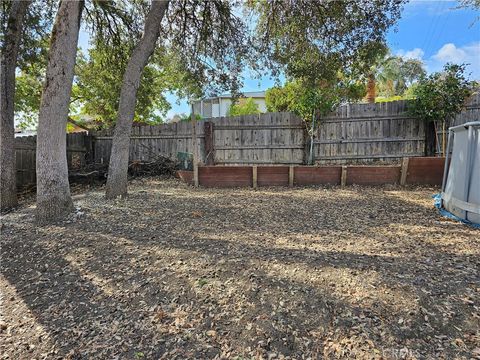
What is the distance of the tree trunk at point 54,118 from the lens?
150 inches

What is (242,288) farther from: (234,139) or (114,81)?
(114,81)

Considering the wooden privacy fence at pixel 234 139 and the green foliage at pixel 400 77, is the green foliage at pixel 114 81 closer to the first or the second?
the wooden privacy fence at pixel 234 139

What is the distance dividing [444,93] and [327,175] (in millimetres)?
3693

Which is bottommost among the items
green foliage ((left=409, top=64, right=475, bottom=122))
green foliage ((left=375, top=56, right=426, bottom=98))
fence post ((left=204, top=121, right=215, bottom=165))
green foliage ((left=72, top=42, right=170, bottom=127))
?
fence post ((left=204, top=121, right=215, bottom=165))

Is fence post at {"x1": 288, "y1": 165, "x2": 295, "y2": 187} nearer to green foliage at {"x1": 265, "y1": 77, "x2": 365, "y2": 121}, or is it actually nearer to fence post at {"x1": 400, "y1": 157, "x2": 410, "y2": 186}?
fence post at {"x1": 400, "y1": 157, "x2": 410, "y2": 186}

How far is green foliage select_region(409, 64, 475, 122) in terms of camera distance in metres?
6.84

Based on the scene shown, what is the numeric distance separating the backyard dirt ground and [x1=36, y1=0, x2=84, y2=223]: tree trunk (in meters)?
0.35

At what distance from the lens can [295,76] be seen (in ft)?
24.5

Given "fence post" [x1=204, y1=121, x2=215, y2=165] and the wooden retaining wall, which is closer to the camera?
the wooden retaining wall

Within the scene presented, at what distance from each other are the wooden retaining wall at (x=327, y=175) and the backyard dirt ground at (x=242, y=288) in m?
2.01

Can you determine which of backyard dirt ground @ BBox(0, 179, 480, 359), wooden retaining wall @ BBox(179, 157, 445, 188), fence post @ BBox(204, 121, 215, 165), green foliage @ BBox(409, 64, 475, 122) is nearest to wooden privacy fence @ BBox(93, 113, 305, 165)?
fence post @ BBox(204, 121, 215, 165)

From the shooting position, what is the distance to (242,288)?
7.20 ft

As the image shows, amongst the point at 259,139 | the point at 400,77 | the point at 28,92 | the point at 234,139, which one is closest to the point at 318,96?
the point at 259,139

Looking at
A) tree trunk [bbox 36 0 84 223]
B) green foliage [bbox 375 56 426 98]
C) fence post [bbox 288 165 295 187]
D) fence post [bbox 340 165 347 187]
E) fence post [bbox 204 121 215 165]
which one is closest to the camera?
tree trunk [bbox 36 0 84 223]
